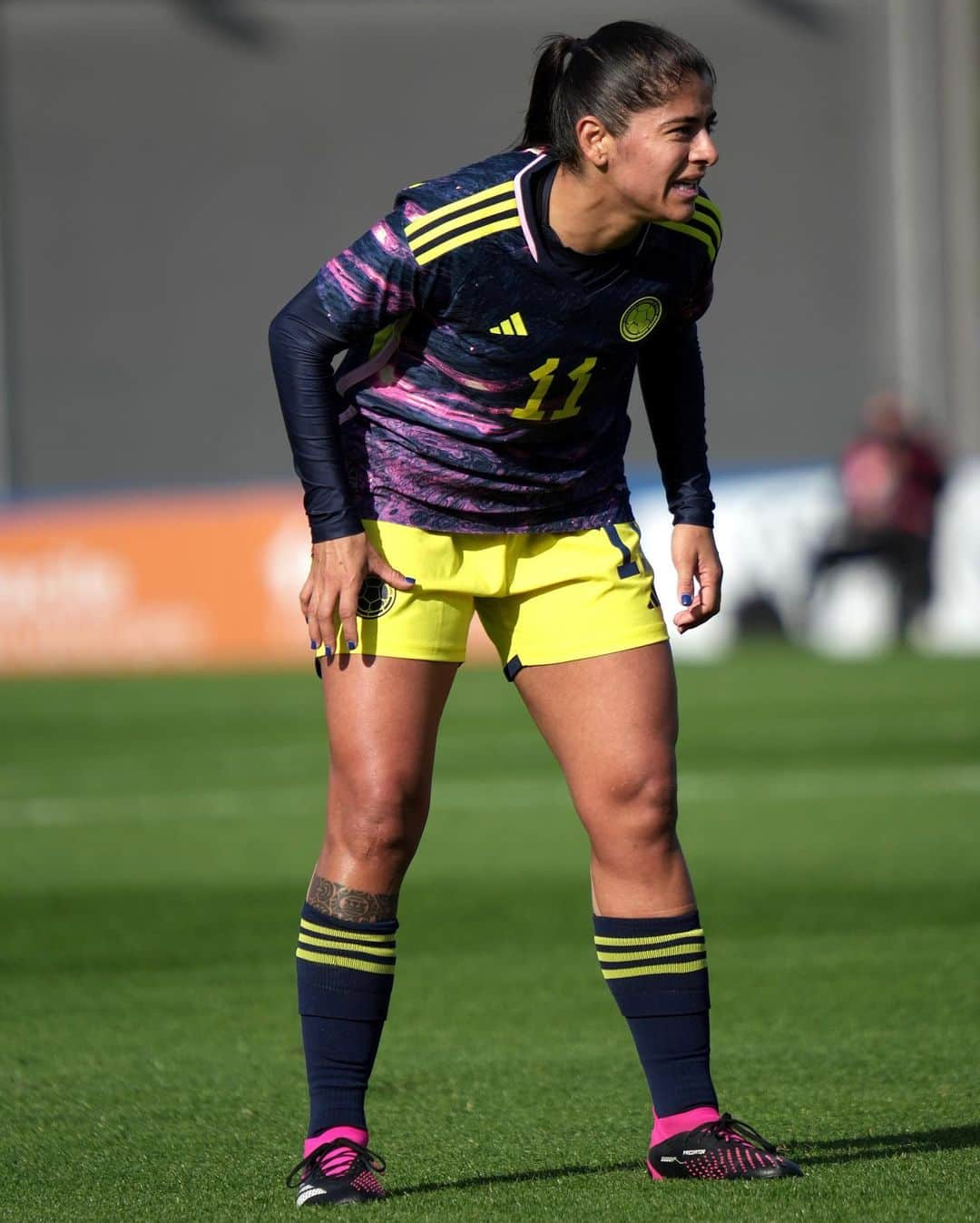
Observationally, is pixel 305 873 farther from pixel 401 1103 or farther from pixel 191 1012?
pixel 401 1103

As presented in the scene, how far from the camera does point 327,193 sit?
28.2m

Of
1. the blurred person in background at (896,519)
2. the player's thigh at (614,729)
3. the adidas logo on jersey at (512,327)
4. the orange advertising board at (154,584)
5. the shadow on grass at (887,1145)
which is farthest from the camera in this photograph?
the orange advertising board at (154,584)

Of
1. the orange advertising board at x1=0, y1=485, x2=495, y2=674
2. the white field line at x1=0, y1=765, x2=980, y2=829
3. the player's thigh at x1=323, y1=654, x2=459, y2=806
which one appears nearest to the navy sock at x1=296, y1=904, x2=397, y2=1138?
the player's thigh at x1=323, y1=654, x2=459, y2=806

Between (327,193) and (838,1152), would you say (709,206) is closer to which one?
(838,1152)

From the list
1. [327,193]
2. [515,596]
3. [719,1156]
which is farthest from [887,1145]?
[327,193]

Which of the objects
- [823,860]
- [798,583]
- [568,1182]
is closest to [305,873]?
[823,860]

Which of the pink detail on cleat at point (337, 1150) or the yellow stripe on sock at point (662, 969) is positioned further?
the yellow stripe on sock at point (662, 969)

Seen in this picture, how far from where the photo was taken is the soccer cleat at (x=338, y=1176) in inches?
142

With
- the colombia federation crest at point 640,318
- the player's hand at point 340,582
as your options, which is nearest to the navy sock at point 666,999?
the player's hand at point 340,582

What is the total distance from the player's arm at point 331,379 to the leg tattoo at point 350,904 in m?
0.43

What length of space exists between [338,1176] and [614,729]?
0.90m

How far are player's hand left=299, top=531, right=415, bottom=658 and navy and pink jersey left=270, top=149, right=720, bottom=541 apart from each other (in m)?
0.03

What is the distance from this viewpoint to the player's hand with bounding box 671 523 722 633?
159 inches

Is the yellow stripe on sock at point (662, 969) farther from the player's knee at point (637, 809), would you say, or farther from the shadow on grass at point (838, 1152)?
the shadow on grass at point (838, 1152)
